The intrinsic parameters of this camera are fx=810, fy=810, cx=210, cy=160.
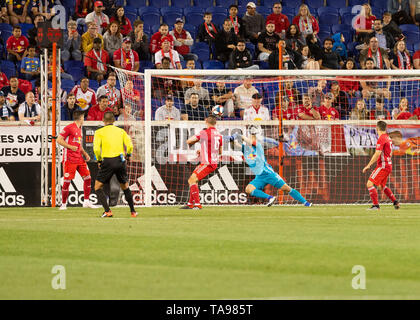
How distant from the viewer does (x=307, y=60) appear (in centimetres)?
2281

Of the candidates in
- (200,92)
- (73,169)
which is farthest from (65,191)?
(200,92)

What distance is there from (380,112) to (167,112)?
557cm

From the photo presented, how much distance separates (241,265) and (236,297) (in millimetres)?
1882

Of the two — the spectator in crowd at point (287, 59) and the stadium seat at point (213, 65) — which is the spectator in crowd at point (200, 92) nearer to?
the spectator in crowd at point (287, 59)

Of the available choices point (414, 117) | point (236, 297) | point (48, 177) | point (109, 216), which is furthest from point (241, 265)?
point (414, 117)

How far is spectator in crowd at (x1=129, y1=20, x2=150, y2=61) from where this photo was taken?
23.0m

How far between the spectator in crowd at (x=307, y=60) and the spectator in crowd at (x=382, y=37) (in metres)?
2.41

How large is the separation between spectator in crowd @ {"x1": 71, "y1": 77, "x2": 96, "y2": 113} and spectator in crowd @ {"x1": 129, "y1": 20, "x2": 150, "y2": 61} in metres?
2.82

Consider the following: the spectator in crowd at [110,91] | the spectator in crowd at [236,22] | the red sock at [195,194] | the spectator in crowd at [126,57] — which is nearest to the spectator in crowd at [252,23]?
the spectator in crowd at [236,22]

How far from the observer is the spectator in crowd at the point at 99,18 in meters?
23.3

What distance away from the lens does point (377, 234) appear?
11.7 m

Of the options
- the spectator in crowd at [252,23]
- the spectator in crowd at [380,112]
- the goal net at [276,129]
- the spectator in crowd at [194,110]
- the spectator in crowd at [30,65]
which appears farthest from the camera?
the spectator in crowd at [252,23]

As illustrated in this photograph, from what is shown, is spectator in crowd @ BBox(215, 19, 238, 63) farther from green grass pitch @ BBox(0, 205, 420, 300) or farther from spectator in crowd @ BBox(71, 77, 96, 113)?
green grass pitch @ BBox(0, 205, 420, 300)
